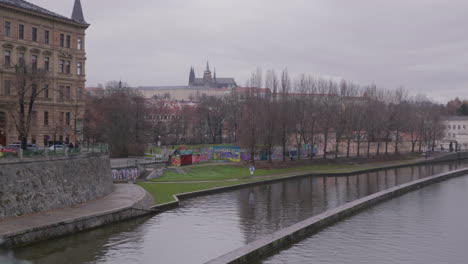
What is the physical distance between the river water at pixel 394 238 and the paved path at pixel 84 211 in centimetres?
1280

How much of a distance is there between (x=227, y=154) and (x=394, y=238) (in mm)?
46982

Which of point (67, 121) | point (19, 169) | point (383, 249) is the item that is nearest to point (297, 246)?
point (383, 249)

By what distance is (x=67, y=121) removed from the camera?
58094 mm

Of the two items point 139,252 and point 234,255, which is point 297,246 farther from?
point 139,252

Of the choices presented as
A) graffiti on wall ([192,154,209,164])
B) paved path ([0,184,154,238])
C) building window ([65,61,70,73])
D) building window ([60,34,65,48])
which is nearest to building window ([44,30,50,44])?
building window ([60,34,65,48])

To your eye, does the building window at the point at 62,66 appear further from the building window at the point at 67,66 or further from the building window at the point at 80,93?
the building window at the point at 80,93

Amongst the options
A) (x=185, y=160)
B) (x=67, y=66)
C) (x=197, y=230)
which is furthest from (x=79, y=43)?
(x=197, y=230)

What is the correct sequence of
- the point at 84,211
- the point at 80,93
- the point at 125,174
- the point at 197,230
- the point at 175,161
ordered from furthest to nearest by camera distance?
the point at 175,161, the point at 80,93, the point at 125,174, the point at 84,211, the point at 197,230

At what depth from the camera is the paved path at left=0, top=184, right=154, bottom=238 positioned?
25562 mm

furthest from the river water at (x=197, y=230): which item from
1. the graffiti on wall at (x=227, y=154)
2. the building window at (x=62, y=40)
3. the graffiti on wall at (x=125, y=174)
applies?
the building window at (x=62, y=40)

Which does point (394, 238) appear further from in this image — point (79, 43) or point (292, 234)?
point (79, 43)

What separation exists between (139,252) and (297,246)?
880cm

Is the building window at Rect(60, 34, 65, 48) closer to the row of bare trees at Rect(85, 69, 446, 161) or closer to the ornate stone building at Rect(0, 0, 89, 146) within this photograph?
the ornate stone building at Rect(0, 0, 89, 146)

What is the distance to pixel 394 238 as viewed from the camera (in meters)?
28.9
